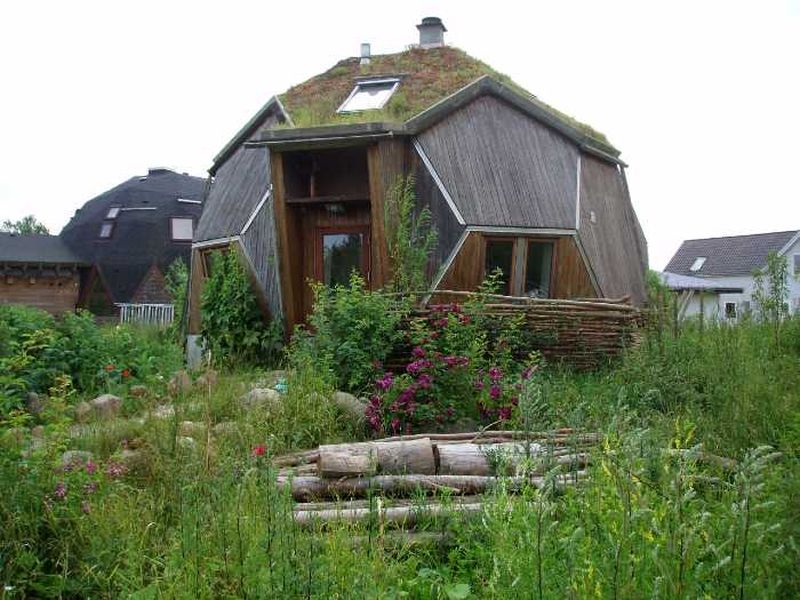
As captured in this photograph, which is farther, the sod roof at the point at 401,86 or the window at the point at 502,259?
the sod roof at the point at 401,86

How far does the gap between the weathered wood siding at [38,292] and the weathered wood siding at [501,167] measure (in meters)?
22.9

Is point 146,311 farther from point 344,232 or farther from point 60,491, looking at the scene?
point 60,491

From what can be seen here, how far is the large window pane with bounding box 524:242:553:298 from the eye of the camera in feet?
38.7

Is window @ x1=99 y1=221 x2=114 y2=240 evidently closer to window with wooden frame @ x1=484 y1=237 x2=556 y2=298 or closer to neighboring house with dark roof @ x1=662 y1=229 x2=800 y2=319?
window with wooden frame @ x1=484 y1=237 x2=556 y2=298

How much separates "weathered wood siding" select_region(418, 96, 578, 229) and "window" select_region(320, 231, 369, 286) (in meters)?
1.78

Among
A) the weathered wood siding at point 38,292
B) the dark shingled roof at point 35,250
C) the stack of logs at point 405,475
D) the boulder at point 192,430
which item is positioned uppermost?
the dark shingled roof at point 35,250

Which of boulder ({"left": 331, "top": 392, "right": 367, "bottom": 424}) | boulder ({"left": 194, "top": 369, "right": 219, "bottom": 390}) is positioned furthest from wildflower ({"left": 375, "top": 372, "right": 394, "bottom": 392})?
boulder ({"left": 194, "top": 369, "right": 219, "bottom": 390})

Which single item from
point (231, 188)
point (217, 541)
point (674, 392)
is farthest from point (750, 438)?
point (231, 188)

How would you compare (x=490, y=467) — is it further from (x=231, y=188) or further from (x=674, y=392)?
(x=231, y=188)

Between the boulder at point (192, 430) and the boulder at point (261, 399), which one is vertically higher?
the boulder at point (261, 399)

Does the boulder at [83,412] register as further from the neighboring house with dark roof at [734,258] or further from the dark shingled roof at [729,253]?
the dark shingled roof at [729,253]

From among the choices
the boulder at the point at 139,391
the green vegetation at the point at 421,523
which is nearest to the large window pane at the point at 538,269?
the green vegetation at the point at 421,523

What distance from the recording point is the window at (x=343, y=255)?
1215cm

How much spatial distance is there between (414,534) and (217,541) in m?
1.16
